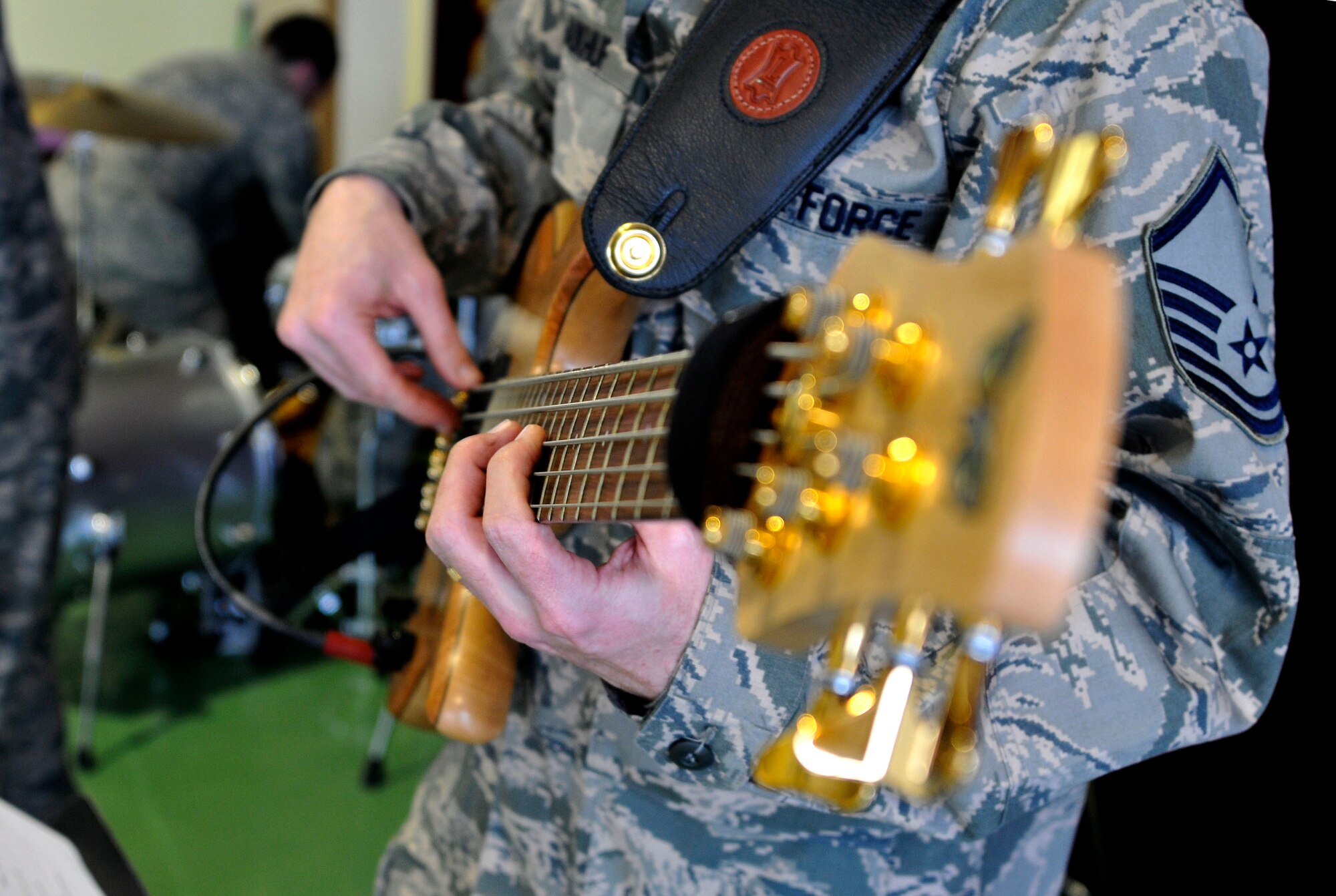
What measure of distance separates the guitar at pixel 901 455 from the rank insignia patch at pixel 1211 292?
20 cm

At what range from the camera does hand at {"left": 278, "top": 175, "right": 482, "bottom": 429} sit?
76cm

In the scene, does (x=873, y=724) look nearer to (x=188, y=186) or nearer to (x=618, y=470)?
(x=618, y=470)

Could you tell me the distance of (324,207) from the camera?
801 millimetres

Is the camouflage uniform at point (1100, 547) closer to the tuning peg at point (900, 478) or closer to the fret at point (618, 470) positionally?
the fret at point (618, 470)

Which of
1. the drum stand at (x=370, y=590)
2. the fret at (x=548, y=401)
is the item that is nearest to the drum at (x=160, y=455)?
the drum stand at (x=370, y=590)

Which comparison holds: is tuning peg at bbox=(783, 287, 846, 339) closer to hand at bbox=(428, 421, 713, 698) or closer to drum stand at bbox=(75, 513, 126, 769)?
hand at bbox=(428, 421, 713, 698)

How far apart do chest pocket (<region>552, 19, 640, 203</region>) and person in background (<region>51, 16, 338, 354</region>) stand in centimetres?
213

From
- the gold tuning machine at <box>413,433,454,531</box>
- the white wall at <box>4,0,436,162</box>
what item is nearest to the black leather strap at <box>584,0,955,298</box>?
the gold tuning machine at <box>413,433,454,531</box>

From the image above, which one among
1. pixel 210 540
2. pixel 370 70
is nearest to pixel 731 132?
pixel 210 540

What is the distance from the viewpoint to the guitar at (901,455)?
24 cm

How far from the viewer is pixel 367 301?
775mm

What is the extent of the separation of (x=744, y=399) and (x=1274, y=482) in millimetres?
331

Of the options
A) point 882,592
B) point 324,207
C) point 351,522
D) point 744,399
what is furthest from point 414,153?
point 882,592

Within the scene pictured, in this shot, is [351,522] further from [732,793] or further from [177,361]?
[177,361]
